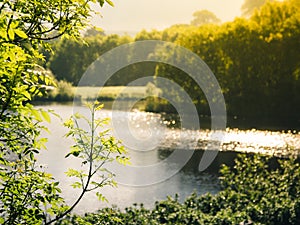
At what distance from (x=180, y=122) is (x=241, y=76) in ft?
32.2

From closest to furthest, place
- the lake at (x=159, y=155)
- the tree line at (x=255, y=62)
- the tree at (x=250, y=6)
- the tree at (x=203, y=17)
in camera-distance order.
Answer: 1. the lake at (x=159, y=155)
2. the tree line at (x=255, y=62)
3. the tree at (x=250, y=6)
4. the tree at (x=203, y=17)

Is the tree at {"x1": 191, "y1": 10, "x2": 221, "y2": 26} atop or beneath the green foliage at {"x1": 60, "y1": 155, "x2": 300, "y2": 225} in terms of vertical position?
atop

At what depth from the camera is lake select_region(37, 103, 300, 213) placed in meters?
17.1

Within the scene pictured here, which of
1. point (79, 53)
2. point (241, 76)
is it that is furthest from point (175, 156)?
point (79, 53)

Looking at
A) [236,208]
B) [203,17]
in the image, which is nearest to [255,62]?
[236,208]

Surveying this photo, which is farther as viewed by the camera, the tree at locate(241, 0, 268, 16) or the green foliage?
the tree at locate(241, 0, 268, 16)

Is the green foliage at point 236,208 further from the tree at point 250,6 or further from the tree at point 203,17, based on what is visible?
the tree at point 203,17

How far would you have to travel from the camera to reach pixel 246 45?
43125 mm

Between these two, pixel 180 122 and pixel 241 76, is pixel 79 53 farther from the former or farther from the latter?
pixel 180 122

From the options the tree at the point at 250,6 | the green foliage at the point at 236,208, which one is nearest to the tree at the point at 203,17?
the tree at the point at 250,6

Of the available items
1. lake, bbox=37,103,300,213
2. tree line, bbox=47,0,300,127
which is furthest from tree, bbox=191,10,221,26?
lake, bbox=37,103,300,213

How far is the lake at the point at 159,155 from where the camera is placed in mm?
17062

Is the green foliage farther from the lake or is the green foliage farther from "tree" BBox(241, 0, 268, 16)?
"tree" BBox(241, 0, 268, 16)

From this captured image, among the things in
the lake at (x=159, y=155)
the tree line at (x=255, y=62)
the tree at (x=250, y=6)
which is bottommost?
the lake at (x=159, y=155)
